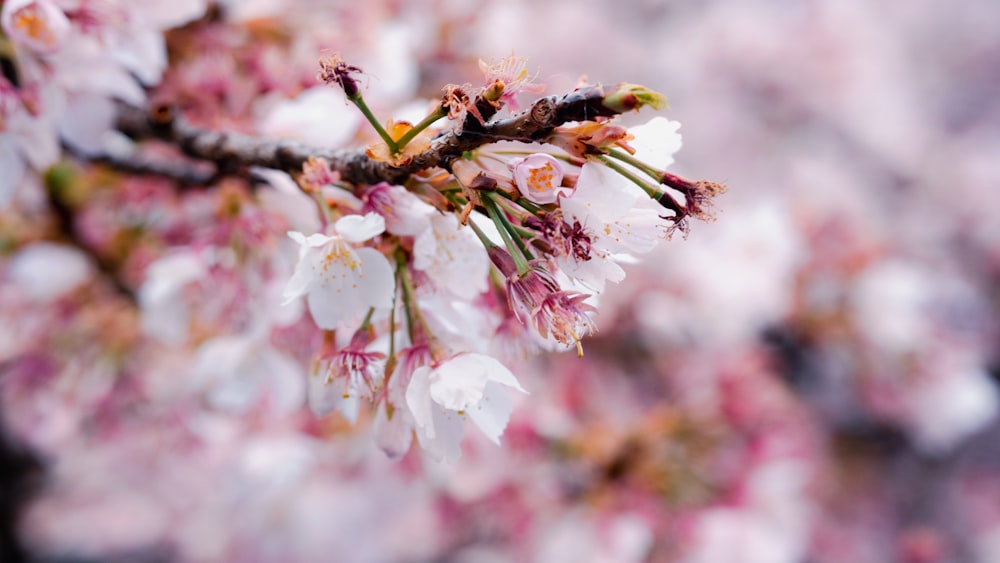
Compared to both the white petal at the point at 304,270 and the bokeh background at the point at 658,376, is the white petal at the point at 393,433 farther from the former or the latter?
the bokeh background at the point at 658,376

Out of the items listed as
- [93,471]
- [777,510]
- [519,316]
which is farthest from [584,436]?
[93,471]

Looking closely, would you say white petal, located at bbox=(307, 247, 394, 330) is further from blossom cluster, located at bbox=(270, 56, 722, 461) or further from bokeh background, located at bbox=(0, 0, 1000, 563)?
bokeh background, located at bbox=(0, 0, 1000, 563)

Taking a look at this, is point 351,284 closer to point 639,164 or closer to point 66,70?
point 639,164

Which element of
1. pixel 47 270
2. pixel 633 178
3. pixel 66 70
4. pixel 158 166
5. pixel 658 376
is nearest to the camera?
pixel 633 178

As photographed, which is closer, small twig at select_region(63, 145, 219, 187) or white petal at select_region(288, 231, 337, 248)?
white petal at select_region(288, 231, 337, 248)

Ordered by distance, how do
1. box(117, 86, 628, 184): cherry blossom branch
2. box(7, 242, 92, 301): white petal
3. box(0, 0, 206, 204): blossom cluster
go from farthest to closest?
1. box(7, 242, 92, 301): white petal
2. box(0, 0, 206, 204): blossom cluster
3. box(117, 86, 628, 184): cherry blossom branch

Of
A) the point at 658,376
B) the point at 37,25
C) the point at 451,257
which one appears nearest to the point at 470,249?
the point at 451,257

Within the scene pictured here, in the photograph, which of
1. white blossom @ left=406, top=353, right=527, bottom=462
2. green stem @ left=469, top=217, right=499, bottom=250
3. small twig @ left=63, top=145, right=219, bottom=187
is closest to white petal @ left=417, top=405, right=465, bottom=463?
white blossom @ left=406, top=353, right=527, bottom=462
